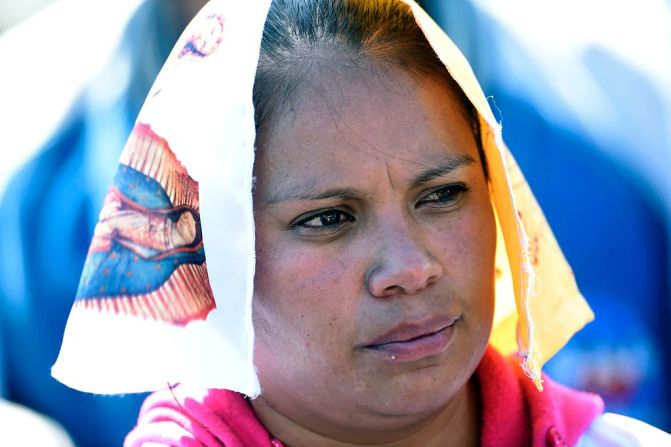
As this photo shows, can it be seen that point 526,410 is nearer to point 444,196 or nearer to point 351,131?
point 444,196

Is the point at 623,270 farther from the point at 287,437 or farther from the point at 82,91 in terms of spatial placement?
the point at 82,91

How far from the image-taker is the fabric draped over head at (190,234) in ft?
5.31

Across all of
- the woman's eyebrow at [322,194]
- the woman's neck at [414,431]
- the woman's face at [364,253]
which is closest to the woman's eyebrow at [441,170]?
the woman's face at [364,253]

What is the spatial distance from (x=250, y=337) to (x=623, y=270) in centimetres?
139

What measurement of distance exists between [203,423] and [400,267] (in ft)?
1.94

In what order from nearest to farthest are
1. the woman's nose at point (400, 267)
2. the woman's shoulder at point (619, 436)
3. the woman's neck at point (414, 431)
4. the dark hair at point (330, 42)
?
the woman's nose at point (400, 267) → the dark hair at point (330, 42) → the woman's neck at point (414, 431) → the woman's shoulder at point (619, 436)

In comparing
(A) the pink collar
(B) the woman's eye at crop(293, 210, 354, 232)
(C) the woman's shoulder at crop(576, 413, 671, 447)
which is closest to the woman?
(B) the woman's eye at crop(293, 210, 354, 232)

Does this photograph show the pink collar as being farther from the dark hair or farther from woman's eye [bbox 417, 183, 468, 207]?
the dark hair

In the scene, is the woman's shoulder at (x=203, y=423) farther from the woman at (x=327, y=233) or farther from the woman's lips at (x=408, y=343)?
the woman's lips at (x=408, y=343)

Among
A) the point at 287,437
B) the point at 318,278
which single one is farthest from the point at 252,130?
the point at 287,437

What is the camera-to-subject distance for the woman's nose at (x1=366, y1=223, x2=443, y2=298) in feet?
5.31

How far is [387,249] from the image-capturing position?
1646mm

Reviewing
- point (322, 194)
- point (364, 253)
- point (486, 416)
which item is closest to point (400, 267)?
point (364, 253)

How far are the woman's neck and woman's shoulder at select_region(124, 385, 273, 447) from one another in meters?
0.03
